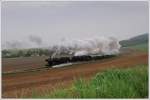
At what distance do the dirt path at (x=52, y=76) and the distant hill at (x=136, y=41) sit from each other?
0.10 meters

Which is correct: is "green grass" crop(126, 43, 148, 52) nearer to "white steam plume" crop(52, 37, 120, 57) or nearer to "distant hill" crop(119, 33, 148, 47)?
"distant hill" crop(119, 33, 148, 47)

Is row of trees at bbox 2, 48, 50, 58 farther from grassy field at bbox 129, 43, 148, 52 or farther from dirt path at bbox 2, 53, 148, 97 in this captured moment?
grassy field at bbox 129, 43, 148, 52

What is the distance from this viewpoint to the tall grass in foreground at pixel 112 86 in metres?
3.36

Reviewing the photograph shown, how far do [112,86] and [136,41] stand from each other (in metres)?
0.39

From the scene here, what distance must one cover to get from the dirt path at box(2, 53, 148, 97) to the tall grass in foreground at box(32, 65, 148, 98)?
0.05 m

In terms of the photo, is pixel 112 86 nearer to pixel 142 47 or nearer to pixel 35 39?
pixel 142 47

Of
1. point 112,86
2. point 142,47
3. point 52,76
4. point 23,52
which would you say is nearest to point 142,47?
point 142,47

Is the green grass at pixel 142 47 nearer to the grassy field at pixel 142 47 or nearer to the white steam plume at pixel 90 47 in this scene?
the grassy field at pixel 142 47

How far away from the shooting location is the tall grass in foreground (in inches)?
132

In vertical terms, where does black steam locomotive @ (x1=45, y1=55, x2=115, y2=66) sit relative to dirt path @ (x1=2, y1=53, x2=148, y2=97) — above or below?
above

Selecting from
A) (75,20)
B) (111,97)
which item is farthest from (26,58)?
(111,97)

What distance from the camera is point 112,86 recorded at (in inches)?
134

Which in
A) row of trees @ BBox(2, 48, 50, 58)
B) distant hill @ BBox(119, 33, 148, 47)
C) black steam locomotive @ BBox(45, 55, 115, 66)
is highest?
distant hill @ BBox(119, 33, 148, 47)

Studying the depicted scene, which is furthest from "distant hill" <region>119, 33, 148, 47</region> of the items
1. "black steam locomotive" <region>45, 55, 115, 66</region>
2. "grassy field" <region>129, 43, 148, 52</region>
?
"black steam locomotive" <region>45, 55, 115, 66</region>
